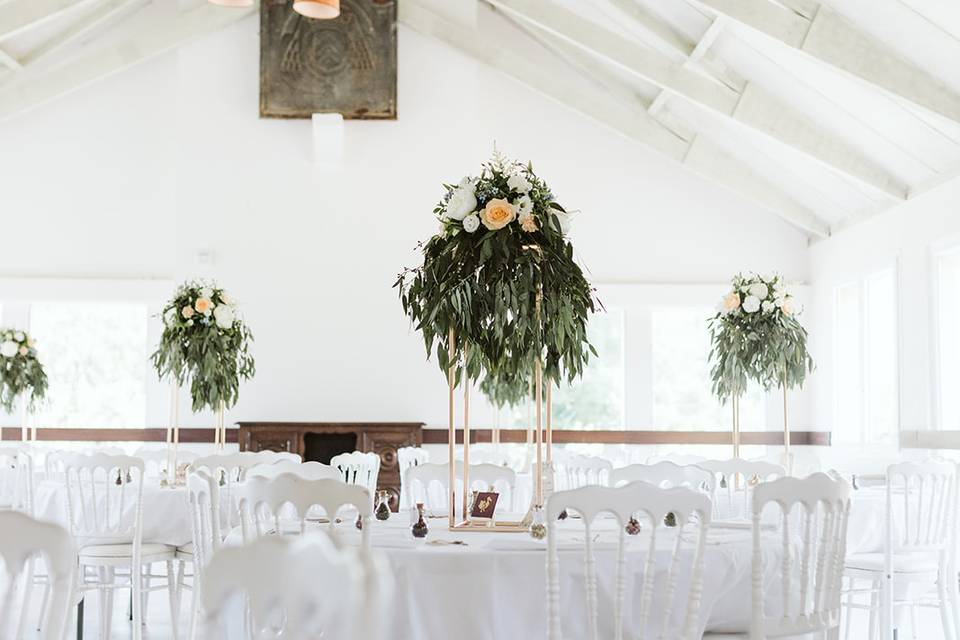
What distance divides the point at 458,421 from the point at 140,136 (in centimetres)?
431

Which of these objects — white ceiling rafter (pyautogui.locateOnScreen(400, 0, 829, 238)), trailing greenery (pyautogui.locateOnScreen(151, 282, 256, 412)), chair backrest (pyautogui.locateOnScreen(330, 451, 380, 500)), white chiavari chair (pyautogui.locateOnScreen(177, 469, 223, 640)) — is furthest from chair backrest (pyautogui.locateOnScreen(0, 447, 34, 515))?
white ceiling rafter (pyautogui.locateOnScreen(400, 0, 829, 238))

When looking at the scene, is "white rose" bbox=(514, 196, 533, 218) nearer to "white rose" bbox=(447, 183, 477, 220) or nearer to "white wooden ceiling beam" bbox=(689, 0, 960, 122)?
"white rose" bbox=(447, 183, 477, 220)

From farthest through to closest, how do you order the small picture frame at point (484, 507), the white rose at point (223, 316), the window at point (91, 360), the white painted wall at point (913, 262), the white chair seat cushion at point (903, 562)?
the window at point (91, 360) < the white painted wall at point (913, 262) < the white rose at point (223, 316) < the white chair seat cushion at point (903, 562) < the small picture frame at point (484, 507)

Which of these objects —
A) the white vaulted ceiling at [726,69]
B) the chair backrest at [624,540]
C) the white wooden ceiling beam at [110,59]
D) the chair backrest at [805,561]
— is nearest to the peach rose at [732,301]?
the white vaulted ceiling at [726,69]

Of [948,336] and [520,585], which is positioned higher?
[948,336]

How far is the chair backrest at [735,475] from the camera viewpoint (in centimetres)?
517

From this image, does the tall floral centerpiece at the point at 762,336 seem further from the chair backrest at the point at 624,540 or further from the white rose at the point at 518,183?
the chair backrest at the point at 624,540

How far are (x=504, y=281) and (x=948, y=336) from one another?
5480mm

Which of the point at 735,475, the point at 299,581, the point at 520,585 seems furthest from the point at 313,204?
the point at 299,581

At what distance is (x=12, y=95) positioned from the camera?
1070 cm

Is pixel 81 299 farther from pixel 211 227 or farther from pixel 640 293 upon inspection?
pixel 640 293

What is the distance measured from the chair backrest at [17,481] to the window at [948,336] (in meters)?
5.97

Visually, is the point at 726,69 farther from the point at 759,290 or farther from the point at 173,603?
the point at 173,603

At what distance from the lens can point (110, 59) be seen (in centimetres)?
1071
